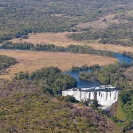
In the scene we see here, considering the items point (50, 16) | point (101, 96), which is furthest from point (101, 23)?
point (101, 96)

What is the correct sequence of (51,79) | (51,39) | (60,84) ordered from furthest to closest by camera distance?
(51,39), (51,79), (60,84)

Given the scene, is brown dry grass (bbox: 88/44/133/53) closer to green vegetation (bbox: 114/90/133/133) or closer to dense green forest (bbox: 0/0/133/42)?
dense green forest (bbox: 0/0/133/42)

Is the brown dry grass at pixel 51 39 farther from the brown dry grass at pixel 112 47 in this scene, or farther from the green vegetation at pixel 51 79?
the green vegetation at pixel 51 79

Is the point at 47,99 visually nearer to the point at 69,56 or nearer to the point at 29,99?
the point at 29,99

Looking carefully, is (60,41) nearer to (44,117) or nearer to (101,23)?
(101,23)

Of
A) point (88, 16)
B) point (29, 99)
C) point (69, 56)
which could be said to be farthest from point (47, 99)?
point (88, 16)

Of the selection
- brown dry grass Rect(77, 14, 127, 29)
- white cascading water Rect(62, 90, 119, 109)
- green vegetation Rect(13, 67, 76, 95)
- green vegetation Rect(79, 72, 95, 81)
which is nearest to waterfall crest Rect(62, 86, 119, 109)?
white cascading water Rect(62, 90, 119, 109)

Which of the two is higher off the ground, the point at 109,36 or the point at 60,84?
the point at 109,36

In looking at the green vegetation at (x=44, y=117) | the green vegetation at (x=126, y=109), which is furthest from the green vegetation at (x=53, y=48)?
the green vegetation at (x=44, y=117)
